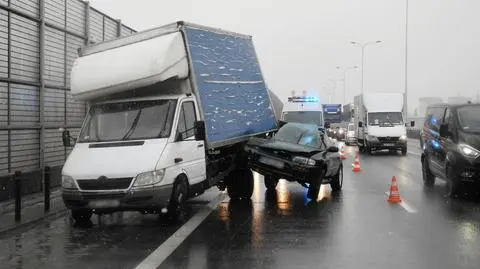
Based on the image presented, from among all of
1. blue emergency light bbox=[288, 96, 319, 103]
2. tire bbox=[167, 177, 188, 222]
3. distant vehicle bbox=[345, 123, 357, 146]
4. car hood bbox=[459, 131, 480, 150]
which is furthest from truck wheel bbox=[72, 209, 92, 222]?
distant vehicle bbox=[345, 123, 357, 146]

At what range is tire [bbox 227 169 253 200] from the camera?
12.3 m

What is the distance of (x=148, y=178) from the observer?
28.9 feet

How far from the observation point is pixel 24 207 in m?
11.2

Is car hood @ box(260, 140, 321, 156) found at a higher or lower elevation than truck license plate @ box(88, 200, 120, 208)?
higher

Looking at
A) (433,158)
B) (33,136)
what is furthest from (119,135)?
(433,158)

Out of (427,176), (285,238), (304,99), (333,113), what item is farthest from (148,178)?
(333,113)

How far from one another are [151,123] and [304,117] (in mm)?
14891

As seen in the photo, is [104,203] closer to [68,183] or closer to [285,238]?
[68,183]

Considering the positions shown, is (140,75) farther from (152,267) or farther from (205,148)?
(152,267)

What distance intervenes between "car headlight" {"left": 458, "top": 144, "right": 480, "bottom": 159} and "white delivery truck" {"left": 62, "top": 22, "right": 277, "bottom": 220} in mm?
4657

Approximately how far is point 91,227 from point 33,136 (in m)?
4.79

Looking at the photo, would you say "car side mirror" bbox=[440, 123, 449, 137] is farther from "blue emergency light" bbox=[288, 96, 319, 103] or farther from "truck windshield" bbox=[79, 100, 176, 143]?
"blue emergency light" bbox=[288, 96, 319, 103]

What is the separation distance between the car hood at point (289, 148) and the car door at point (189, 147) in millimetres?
2145

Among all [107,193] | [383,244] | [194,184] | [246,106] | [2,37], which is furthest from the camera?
[246,106]
